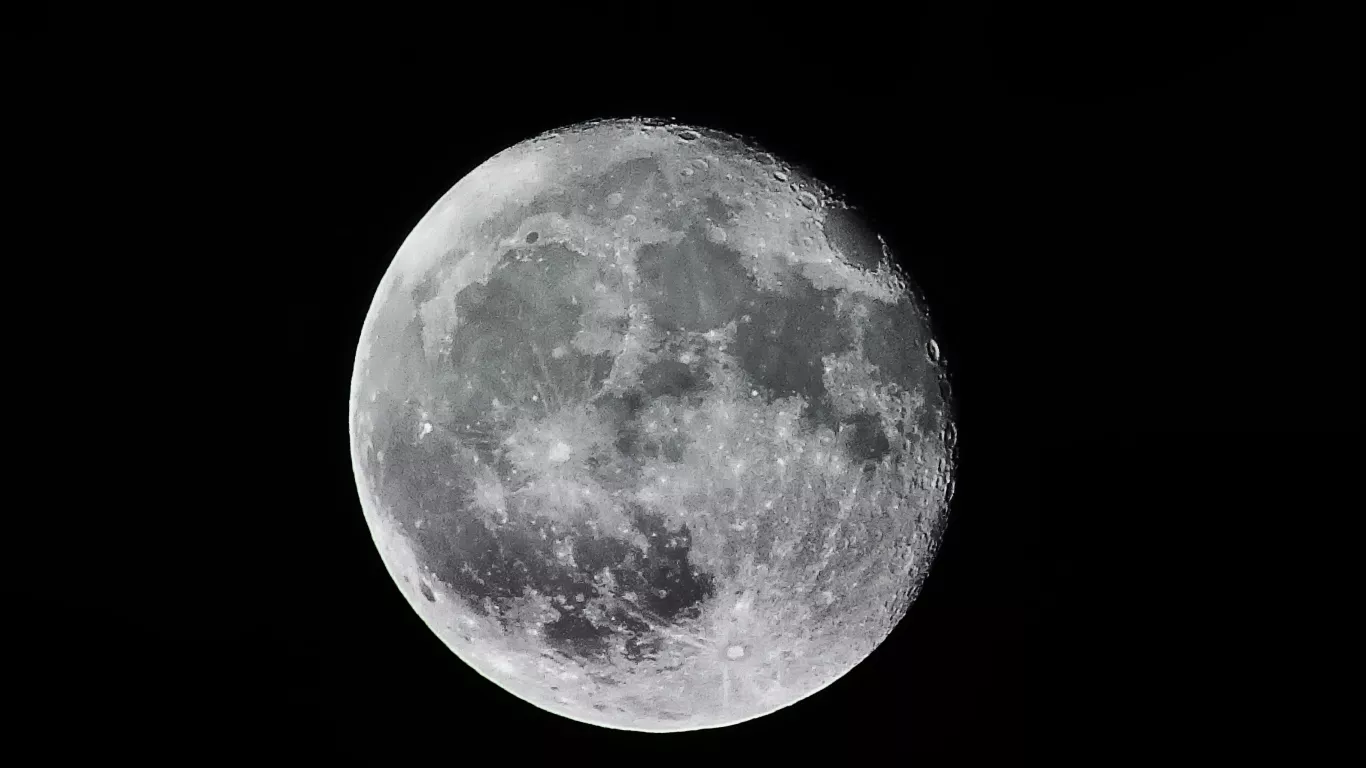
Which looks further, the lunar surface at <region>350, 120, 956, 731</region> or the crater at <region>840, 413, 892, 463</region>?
the crater at <region>840, 413, 892, 463</region>

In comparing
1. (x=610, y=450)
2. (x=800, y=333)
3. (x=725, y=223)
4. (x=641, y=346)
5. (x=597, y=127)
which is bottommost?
(x=610, y=450)

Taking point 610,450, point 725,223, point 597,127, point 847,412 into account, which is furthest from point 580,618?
point 597,127

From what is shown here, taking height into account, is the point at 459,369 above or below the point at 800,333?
below

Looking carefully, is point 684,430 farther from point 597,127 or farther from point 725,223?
point 597,127

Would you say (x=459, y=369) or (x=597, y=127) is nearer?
(x=459, y=369)

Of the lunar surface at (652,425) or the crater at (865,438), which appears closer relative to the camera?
the lunar surface at (652,425)

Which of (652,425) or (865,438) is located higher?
(865,438)

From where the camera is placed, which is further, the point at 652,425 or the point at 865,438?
the point at 865,438

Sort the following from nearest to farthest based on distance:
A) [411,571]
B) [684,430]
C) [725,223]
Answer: [684,430], [725,223], [411,571]
